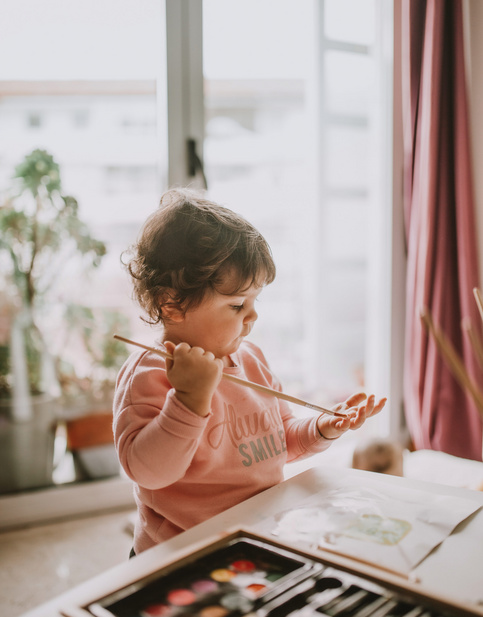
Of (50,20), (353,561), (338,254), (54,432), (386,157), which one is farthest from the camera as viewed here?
(338,254)

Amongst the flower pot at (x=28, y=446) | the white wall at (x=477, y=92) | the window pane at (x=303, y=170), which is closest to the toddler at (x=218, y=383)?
the flower pot at (x=28, y=446)

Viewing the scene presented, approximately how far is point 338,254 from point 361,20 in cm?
111

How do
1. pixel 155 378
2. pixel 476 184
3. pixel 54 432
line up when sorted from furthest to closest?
pixel 476 184 < pixel 54 432 < pixel 155 378

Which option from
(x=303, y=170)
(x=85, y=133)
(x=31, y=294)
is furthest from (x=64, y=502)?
(x=303, y=170)

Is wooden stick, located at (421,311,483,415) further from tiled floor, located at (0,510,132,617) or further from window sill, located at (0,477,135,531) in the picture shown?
window sill, located at (0,477,135,531)

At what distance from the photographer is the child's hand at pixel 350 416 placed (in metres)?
0.83

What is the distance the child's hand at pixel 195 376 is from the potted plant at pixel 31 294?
1436 mm

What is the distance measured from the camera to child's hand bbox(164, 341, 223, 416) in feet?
2.31

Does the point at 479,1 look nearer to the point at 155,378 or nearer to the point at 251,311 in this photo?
the point at 251,311

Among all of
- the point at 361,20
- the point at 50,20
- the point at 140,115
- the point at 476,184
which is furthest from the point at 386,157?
the point at 50,20

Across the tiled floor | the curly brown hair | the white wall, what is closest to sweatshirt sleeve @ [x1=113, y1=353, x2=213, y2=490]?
the curly brown hair

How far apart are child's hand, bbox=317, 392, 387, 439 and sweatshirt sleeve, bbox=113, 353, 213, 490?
0.24 meters

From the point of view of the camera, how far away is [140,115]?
2.13 m

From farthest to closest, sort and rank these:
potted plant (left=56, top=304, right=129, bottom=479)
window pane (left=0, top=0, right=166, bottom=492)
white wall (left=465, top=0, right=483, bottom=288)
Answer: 1. white wall (left=465, top=0, right=483, bottom=288)
2. potted plant (left=56, top=304, right=129, bottom=479)
3. window pane (left=0, top=0, right=166, bottom=492)
